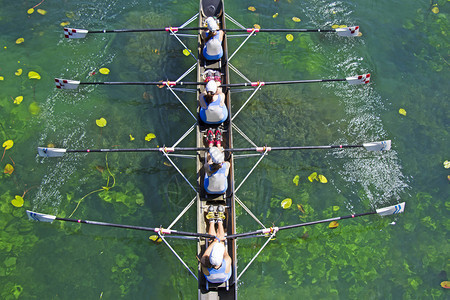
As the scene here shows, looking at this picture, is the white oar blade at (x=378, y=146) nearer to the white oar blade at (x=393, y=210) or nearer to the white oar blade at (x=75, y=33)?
the white oar blade at (x=393, y=210)

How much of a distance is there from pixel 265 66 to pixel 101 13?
16.1 ft

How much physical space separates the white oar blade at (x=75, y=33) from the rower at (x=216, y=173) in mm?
5264

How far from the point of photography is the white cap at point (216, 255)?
6145 mm

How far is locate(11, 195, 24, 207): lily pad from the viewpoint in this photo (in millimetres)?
8312

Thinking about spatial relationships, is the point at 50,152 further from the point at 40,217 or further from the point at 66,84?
the point at 66,84

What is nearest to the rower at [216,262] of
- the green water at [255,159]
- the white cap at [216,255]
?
the white cap at [216,255]

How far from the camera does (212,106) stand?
791cm

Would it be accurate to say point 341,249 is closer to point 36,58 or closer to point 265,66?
point 265,66

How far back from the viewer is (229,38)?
10.5 metres

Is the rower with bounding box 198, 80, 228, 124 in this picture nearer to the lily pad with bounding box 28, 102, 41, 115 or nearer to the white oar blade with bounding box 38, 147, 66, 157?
the white oar blade with bounding box 38, 147, 66, 157

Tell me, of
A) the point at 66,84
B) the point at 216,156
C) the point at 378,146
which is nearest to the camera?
the point at 216,156

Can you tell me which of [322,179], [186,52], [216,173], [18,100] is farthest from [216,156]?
[18,100]

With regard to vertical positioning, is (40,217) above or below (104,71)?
below

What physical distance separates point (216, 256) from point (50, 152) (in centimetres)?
465
